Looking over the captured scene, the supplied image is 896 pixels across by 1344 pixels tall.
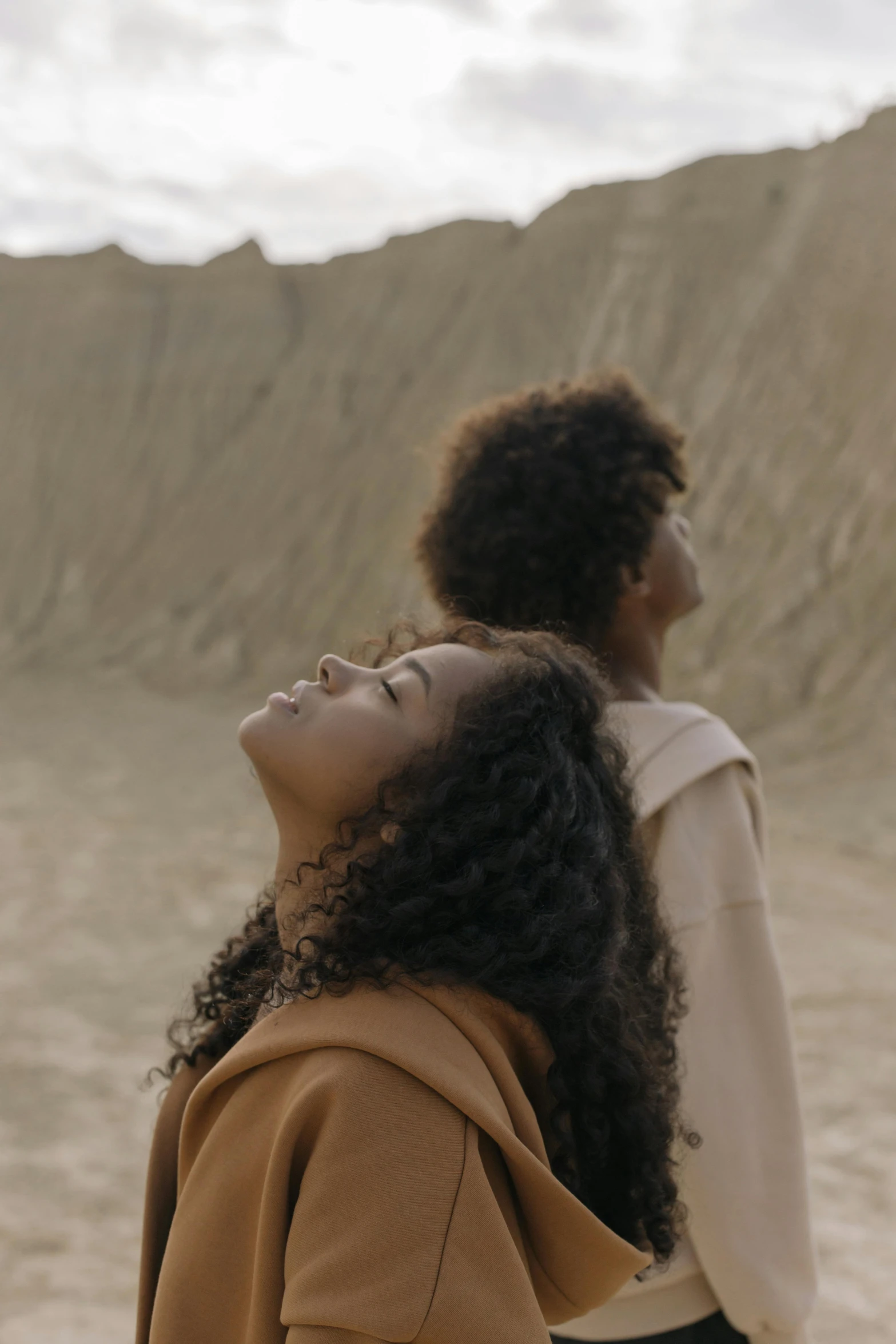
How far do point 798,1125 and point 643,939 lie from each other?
1.35ft

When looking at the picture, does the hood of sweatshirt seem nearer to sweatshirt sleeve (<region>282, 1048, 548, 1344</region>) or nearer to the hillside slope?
sweatshirt sleeve (<region>282, 1048, 548, 1344</region>)

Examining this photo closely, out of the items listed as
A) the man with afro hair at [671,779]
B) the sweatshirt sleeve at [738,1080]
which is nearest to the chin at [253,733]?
the man with afro hair at [671,779]

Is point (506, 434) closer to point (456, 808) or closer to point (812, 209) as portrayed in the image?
point (456, 808)

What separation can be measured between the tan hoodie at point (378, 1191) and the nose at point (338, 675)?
38 cm

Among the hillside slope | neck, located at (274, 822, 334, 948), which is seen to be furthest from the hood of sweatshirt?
the hillside slope

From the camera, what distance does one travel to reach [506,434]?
2.12 metres

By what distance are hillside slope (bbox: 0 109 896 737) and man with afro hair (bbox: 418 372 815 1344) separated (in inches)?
438

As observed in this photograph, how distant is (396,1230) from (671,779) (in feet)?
2.87

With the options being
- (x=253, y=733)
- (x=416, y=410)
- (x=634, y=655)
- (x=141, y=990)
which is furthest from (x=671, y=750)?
(x=416, y=410)

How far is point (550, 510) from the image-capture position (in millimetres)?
2039

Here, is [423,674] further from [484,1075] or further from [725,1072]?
[725,1072]

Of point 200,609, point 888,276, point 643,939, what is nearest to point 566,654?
point 643,939

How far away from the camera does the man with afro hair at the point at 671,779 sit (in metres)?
1.61

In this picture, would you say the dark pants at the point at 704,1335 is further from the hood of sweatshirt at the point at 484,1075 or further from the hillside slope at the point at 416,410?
the hillside slope at the point at 416,410
